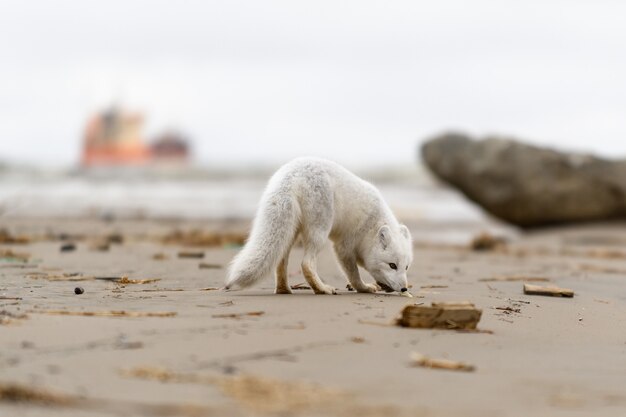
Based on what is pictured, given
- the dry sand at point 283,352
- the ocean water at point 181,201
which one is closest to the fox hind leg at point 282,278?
the dry sand at point 283,352

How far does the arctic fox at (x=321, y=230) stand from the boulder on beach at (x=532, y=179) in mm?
12450

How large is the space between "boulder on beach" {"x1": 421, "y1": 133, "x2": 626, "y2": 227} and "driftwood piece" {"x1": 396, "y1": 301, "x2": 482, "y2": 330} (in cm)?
1466

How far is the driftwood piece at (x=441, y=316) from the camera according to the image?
497 centimetres

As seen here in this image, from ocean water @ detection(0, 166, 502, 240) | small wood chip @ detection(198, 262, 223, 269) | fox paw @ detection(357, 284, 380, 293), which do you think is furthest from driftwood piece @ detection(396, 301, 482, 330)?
ocean water @ detection(0, 166, 502, 240)

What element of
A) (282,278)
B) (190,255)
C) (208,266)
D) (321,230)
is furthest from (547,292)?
(190,255)

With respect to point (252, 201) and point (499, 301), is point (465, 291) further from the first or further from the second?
point (252, 201)

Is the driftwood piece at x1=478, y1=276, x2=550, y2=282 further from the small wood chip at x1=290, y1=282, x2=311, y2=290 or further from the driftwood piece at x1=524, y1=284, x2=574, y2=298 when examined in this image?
the small wood chip at x1=290, y1=282, x2=311, y2=290

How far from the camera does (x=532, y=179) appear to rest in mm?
19219

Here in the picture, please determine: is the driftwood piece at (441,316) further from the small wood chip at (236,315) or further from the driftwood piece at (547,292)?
the driftwood piece at (547,292)

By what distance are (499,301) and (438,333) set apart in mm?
1821

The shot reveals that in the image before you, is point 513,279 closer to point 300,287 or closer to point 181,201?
point 300,287

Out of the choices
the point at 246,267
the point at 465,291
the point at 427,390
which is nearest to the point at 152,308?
the point at 246,267

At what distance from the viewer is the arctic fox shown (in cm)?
645

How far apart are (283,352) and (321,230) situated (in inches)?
104
